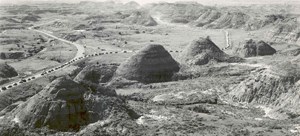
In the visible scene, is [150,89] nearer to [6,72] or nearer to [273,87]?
[273,87]

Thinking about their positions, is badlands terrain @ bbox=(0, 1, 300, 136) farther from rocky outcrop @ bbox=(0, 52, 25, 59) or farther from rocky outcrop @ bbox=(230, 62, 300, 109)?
rocky outcrop @ bbox=(0, 52, 25, 59)

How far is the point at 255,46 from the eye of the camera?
115m

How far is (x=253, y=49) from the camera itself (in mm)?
114375

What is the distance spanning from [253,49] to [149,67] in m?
42.9

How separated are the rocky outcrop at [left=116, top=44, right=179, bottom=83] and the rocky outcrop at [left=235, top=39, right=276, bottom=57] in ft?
108

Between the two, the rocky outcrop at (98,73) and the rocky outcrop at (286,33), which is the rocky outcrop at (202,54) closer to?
the rocky outcrop at (98,73)

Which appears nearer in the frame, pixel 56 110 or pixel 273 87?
pixel 56 110

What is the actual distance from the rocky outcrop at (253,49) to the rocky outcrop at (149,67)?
1297 inches

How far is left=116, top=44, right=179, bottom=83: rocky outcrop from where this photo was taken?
8606 centimetres

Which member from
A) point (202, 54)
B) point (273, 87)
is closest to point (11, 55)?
point (202, 54)

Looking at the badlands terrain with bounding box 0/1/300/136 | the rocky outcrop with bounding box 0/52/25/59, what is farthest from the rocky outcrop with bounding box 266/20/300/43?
the rocky outcrop with bounding box 0/52/25/59

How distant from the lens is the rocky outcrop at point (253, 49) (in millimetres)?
113500

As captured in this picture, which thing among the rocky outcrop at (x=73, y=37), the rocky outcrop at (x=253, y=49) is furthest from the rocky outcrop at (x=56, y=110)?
the rocky outcrop at (x=73, y=37)

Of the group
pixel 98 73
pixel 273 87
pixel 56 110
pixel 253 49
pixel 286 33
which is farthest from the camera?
pixel 286 33
